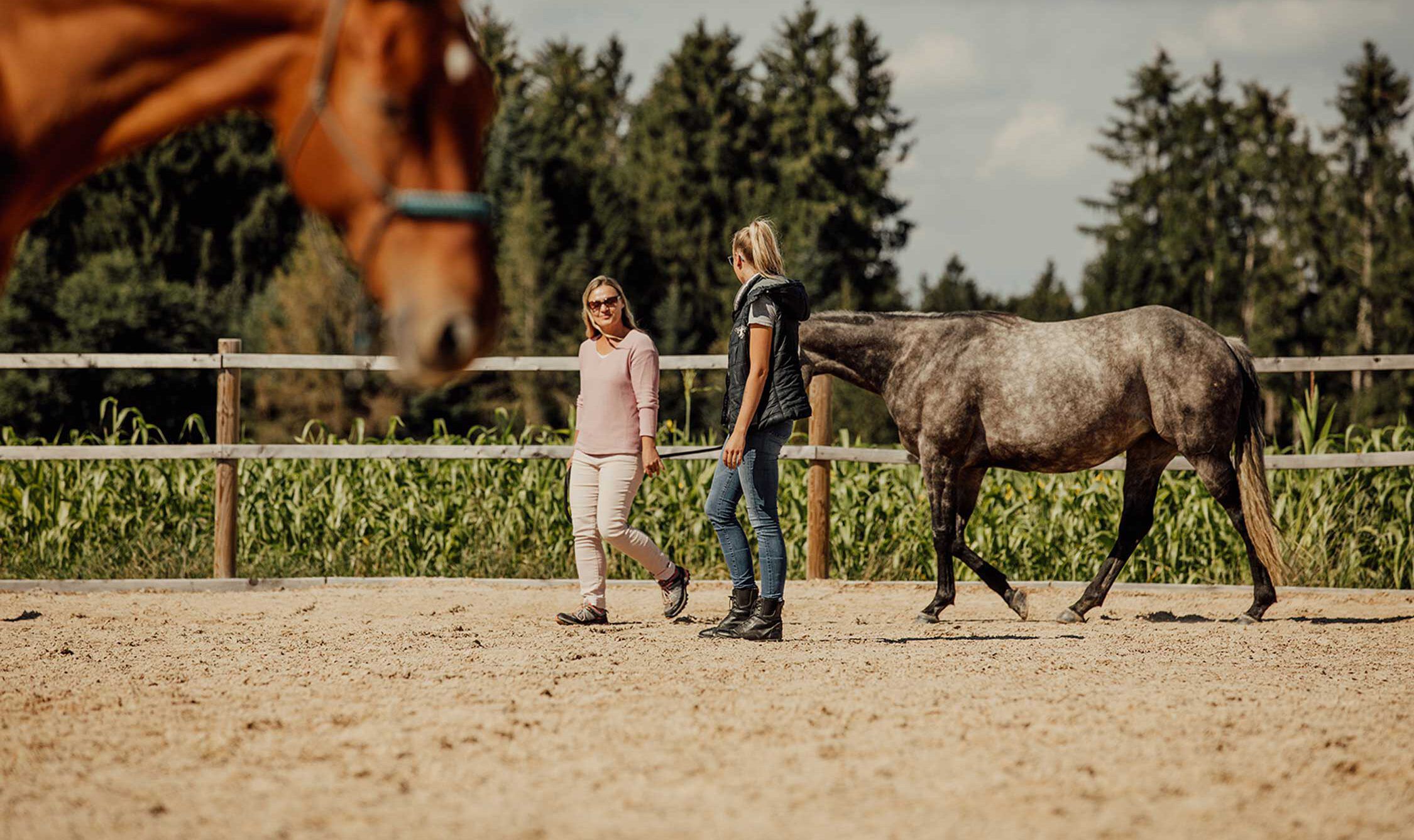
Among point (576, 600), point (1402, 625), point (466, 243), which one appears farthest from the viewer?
point (576, 600)

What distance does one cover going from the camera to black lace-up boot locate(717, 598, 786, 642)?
20.1 ft

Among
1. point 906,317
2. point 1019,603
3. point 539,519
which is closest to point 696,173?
point 539,519

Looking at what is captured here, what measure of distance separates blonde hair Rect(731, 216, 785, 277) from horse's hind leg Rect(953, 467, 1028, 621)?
2.04 metres

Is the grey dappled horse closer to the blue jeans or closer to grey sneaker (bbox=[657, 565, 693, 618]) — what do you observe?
grey sneaker (bbox=[657, 565, 693, 618])

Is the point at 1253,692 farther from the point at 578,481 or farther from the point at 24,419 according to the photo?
the point at 24,419

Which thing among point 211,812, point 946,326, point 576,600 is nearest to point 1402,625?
point 946,326

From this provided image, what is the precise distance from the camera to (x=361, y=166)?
2.64 meters

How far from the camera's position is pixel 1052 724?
4.20m

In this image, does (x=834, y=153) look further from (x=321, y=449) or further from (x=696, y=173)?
(x=321, y=449)

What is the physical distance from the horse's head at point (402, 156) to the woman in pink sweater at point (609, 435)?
3783 mm

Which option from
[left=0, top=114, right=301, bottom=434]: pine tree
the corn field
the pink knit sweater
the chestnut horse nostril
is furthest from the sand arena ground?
[left=0, top=114, right=301, bottom=434]: pine tree

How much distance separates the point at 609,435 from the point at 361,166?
4.08m

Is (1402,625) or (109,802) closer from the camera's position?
(109,802)

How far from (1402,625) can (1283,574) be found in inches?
64.7
